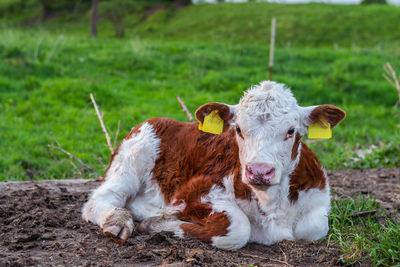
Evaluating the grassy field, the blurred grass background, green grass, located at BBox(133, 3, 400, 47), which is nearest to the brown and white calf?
the grassy field

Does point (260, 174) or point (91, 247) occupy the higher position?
point (260, 174)

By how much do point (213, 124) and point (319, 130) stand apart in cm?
97

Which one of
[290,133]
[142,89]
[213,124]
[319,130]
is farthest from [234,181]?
[142,89]

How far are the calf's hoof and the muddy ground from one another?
0.22ft

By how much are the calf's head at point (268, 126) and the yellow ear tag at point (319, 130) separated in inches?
1.6

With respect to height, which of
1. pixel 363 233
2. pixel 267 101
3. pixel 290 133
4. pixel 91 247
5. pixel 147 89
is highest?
pixel 267 101

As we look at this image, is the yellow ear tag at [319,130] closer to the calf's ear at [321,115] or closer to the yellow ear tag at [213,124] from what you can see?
the calf's ear at [321,115]

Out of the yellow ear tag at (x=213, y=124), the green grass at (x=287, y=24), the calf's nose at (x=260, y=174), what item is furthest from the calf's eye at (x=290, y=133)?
the green grass at (x=287, y=24)

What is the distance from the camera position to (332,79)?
1308 cm

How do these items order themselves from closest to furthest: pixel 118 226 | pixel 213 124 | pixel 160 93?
1. pixel 118 226
2. pixel 213 124
3. pixel 160 93

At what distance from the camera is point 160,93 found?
1188 centimetres

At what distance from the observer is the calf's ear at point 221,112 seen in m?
4.08

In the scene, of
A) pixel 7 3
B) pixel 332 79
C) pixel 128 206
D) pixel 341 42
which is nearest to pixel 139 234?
pixel 128 206

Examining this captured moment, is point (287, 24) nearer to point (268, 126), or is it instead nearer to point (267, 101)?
point (267, 101)
